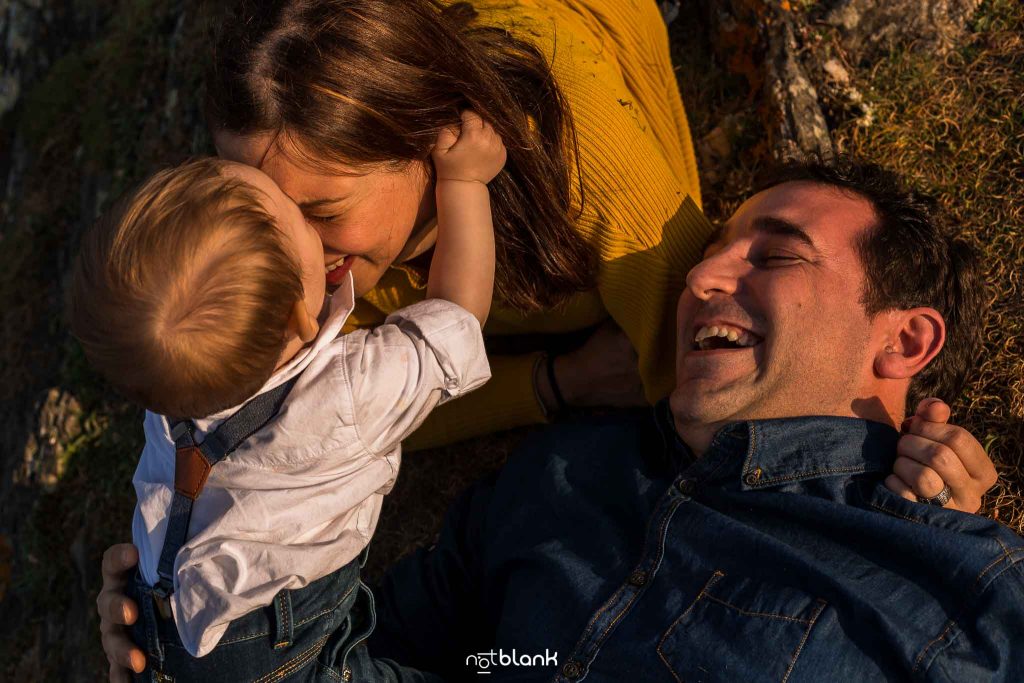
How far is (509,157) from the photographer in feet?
9.81

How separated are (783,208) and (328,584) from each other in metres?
2.07

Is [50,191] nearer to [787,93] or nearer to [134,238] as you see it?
[134,238]

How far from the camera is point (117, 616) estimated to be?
2787 mm

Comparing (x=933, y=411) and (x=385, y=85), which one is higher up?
(x=385, y=85)

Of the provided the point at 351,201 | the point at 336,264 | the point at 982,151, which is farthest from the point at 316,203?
the point at 982,151

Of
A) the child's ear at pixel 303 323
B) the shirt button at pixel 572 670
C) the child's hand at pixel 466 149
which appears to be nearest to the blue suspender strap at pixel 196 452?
the child's ear at pixel 303 323

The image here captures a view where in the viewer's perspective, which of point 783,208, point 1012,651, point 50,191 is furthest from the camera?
point 50,191

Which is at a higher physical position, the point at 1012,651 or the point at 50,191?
the point at 1012,651

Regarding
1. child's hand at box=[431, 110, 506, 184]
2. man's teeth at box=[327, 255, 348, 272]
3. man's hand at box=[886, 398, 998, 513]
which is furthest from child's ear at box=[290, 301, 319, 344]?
man's hand at box=[886, 398, 998, 513]

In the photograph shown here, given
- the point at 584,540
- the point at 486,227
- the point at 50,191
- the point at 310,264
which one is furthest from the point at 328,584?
the point at 50,191

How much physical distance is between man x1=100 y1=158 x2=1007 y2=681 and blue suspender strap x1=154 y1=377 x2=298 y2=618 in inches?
17.4

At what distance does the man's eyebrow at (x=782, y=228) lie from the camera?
9.59 feet

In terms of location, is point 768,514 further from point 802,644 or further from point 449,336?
point 449,336

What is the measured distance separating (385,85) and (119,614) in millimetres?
1924
